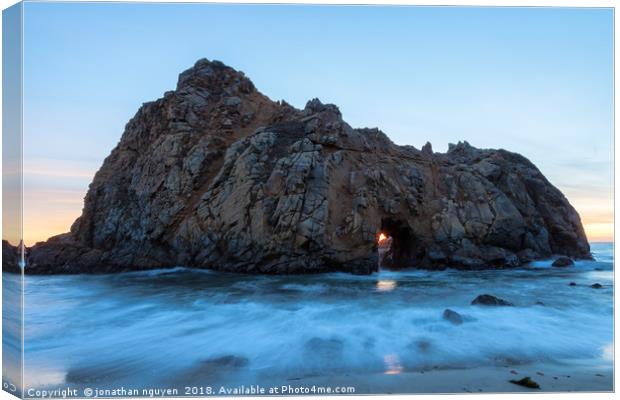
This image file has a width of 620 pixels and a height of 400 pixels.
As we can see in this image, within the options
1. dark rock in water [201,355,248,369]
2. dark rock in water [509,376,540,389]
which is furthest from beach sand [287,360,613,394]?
dark rock in water [201,355,248,369]

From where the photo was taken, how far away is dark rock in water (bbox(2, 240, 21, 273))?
6102 mm

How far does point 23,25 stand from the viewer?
6164 mm

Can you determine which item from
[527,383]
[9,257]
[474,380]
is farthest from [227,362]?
[527,383]

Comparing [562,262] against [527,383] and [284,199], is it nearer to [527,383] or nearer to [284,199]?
[284,199]

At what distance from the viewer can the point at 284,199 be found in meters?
20.4

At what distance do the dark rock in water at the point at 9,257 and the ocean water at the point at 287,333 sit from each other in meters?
0.18

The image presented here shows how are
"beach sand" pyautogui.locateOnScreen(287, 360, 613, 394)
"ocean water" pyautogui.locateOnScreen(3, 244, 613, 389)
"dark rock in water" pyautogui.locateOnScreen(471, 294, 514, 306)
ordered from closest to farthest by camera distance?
"beach sand" pyautogui.locateOnScreen(287, 360, 613, 394) → "ocean water" pyautogui.locateOnScreen(3, 244, 613, 389) → "dark rock in water" pyautogui.locateOnScreen(471, 294, 514, 306)

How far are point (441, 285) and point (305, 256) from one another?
6.09 m

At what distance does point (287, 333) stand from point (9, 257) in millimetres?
4891

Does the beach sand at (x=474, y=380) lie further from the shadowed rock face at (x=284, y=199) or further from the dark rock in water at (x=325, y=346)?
the shadowed rock face at (x=284, y=199)

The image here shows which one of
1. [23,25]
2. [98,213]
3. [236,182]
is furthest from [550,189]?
[23,25]

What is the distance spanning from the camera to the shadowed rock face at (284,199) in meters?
20.3

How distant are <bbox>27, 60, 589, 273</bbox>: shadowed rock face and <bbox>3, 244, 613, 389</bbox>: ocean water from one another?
18.2 feet

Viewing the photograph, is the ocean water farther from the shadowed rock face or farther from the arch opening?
the arch opening
